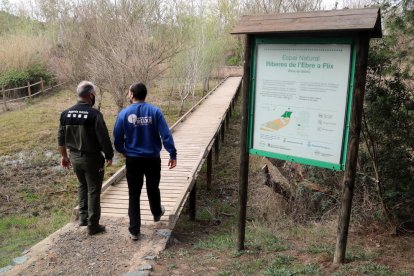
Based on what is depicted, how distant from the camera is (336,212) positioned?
5.69 meters

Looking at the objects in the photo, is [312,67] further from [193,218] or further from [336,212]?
[193,218]

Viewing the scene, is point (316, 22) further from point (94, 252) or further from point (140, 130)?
point (94, 252)

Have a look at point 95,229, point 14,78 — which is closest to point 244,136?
point 95,229

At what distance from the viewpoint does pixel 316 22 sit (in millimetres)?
3016

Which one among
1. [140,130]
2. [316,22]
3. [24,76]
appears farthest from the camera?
[24,76]

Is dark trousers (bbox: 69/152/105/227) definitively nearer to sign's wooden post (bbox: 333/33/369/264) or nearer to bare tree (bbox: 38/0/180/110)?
sign's wooden post (bbox: 333/33/369/264)

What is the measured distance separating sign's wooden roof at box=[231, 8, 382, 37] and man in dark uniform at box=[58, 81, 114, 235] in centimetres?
190

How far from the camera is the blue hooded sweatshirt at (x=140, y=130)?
4.26 meters

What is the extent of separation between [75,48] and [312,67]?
13.4 m

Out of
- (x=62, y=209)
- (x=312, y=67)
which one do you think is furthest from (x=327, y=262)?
(x=62, y=209)

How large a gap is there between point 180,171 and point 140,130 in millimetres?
3185

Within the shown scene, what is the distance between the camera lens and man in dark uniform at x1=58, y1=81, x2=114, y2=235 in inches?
168

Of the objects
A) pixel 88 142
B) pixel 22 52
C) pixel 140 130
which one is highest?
pixel 22 52

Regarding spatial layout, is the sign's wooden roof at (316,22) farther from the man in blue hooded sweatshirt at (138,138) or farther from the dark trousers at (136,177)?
the dark trousers at (136,177)
